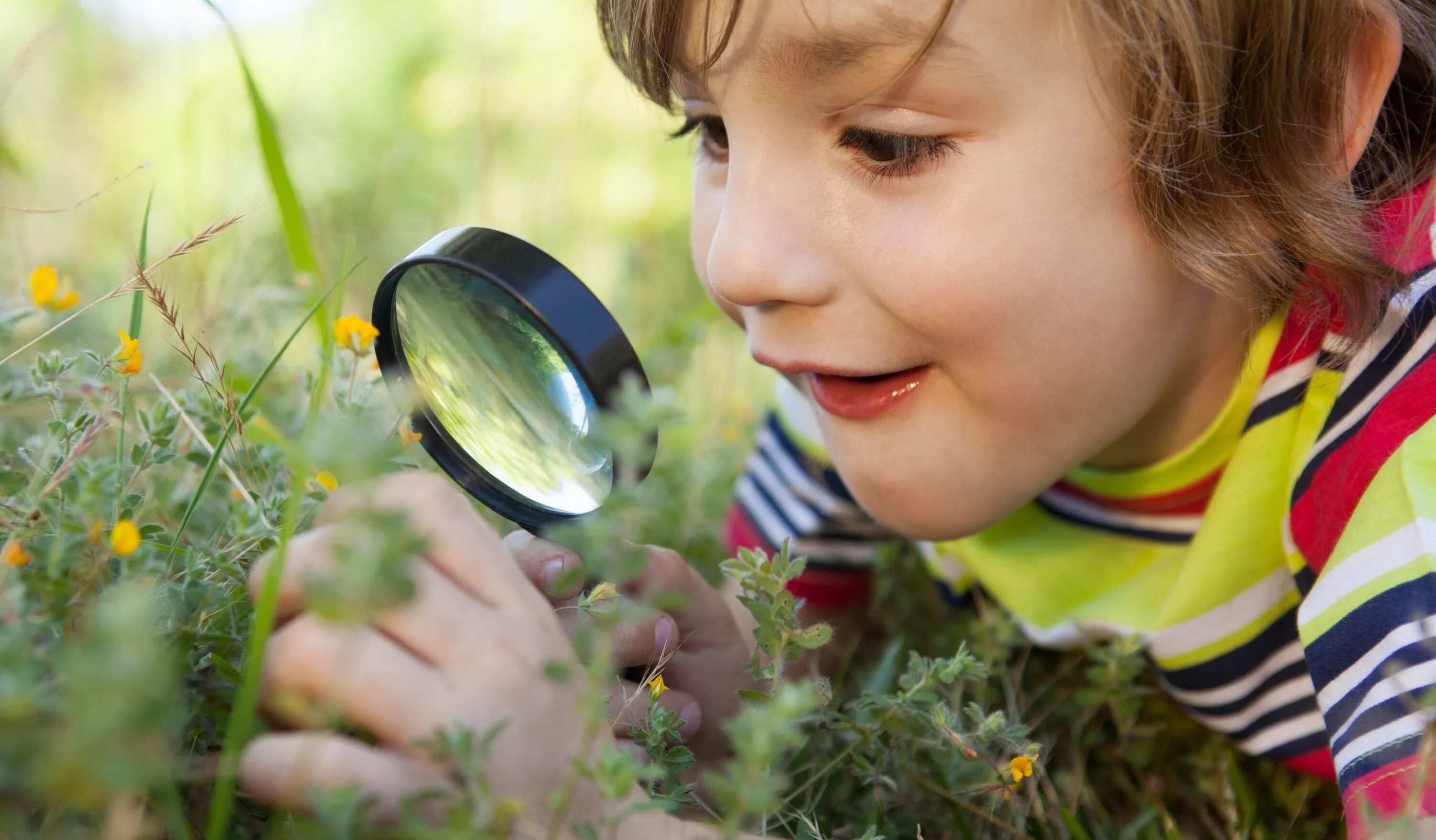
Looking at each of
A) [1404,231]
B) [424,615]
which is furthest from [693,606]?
[1404,231]

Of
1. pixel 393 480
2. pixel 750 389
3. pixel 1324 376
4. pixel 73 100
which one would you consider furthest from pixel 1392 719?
pixel 73 100

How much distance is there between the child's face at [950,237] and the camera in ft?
4.66

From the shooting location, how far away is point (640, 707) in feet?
4.67

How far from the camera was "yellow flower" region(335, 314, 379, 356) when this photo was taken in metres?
1.36

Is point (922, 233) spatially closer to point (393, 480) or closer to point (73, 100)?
point (393, 480)

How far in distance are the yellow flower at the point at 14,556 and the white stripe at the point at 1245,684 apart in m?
1.69

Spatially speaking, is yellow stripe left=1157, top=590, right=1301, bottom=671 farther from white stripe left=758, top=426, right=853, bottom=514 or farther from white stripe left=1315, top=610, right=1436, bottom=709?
white stripe left=758, top=426, right=853, bottom=514

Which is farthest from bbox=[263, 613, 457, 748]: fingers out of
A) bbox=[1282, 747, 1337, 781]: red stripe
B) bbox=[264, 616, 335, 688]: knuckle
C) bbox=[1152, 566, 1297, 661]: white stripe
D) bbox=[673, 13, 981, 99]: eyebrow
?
bbox=[1282, 747, 1337, 781]: red stripe

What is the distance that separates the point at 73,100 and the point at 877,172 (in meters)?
3.26

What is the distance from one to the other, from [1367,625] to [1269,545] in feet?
1.48

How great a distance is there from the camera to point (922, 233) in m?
1.50

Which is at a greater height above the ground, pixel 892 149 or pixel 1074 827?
pixel 892 149

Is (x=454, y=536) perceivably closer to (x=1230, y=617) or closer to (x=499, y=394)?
(x=499, y=394)

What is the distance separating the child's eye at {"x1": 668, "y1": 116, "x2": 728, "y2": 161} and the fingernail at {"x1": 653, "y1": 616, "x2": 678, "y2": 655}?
0.69 meters
